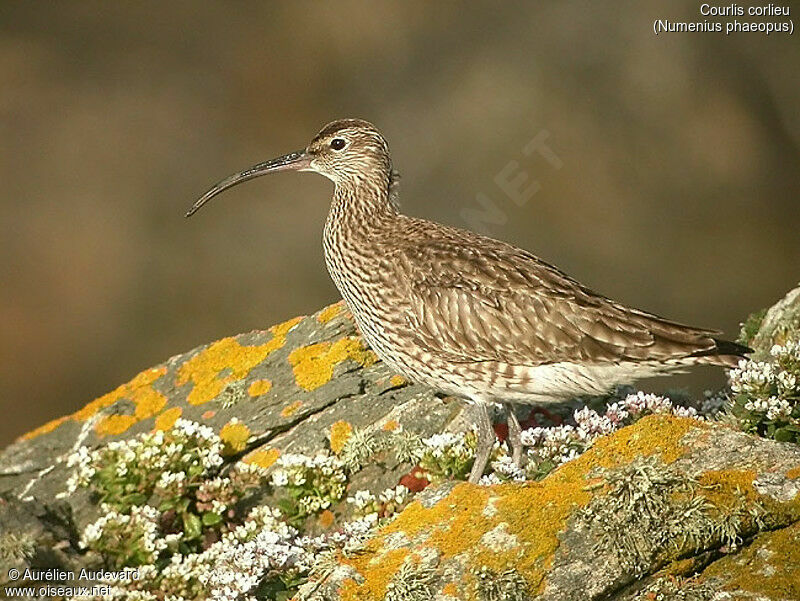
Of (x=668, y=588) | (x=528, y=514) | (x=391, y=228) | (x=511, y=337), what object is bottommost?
(x=668, y=588)

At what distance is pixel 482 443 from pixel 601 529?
2.48 meters

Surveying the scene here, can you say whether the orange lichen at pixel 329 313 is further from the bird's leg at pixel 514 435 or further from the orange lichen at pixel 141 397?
the bird's leg at pixel 514 435

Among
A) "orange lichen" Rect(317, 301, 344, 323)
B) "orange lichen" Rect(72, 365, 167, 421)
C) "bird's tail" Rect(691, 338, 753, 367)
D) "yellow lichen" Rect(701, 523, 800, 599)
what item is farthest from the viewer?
"orange lichen" Rect(317, 301, 344, 323)

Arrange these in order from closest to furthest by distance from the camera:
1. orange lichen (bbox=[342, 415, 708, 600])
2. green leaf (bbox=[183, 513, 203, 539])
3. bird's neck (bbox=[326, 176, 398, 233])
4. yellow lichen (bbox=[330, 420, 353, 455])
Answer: orange lichen (bbox=[342, 415, 708, 600]), green leaf (bbox=[183, 513, 203, 539]), yellow lichen (bbox=[330, 420, 353, 455]), bird's neck (bbox=[326, 176, 398, 233])

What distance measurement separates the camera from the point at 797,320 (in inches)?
399

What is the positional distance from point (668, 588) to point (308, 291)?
13999mm

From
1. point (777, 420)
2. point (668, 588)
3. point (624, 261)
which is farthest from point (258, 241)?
point (668, 588)

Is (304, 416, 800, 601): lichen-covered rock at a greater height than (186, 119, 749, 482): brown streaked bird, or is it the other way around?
(186, 119, 749, 482): brown streaked bird

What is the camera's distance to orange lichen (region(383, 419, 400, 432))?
1029 centimetres

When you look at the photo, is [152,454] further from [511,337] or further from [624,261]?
[624,261]

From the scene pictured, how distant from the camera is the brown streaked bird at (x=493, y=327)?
9414mm

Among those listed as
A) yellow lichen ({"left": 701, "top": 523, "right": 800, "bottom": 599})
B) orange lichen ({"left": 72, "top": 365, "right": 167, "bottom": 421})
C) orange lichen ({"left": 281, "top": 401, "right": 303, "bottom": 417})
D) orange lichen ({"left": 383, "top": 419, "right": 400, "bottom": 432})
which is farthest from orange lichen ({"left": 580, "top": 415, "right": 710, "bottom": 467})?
orange lichen ({"left": 72, "top": 365, "right": 167, "bottom": 421})

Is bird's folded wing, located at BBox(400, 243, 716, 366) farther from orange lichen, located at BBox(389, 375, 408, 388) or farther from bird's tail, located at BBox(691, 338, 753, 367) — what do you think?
orange lichen, located at BBox(389, 375, 408, 388)

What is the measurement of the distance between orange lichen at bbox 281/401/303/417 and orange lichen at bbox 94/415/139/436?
155cm
